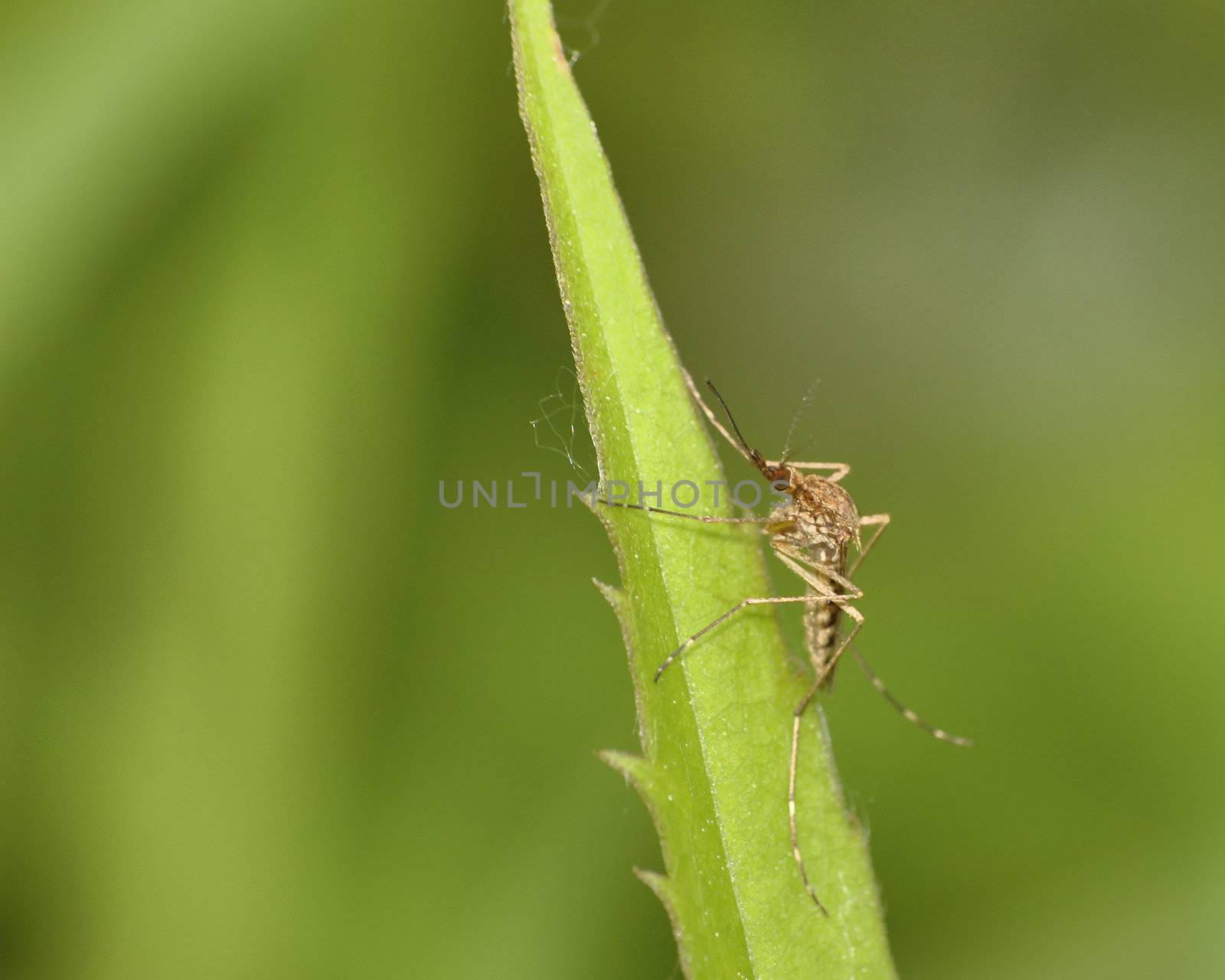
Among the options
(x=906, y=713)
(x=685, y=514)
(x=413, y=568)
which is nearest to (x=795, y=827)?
(x=685, y=514)

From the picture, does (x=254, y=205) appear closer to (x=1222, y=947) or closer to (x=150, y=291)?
(x=150, y=291)

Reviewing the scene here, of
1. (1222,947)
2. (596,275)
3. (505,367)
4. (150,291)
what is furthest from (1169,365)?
(150,291)

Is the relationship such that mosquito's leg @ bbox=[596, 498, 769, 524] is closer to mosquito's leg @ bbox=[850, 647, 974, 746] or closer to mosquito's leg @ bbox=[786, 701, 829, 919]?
mosquito's leg @ bbox=[786, 701, 829, 919]

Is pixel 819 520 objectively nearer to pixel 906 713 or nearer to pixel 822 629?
pixel 822 629

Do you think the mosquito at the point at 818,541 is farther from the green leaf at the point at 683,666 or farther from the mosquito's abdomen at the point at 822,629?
the green leaf at the point at 683,666

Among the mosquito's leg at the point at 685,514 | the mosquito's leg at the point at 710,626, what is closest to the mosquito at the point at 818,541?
the mosquito's leg at the point at 710,626

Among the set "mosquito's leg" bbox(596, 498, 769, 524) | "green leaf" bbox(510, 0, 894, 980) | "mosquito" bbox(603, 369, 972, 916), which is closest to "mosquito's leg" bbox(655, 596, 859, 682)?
"green leaf" bbox(510, 0, 894, 980)
